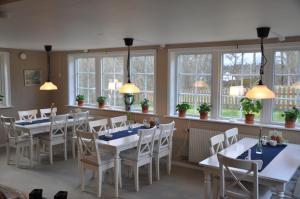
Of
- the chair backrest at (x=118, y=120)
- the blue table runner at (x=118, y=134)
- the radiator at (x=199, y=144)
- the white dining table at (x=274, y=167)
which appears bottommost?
the radiator at (x=199, y=144)

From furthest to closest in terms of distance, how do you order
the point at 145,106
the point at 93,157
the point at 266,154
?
1. the point at 145,106
2. the point at 93,157
3. the point at 266,154

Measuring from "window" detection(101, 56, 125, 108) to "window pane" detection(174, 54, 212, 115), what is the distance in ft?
4.98

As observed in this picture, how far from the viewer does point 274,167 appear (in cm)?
301

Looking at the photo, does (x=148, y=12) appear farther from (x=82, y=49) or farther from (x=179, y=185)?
(x=82, y=49)

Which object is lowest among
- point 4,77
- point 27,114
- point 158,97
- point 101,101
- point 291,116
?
point 27,114

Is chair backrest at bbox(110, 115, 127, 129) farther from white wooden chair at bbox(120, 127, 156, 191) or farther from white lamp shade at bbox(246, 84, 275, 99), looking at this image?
white lamp shade at bbox(246, 84, 275, 99)

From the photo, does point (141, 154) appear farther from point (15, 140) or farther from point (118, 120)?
point (15, 140)

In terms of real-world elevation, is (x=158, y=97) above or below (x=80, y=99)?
above

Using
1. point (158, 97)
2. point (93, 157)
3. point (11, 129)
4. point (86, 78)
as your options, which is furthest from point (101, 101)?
point (93, 157)

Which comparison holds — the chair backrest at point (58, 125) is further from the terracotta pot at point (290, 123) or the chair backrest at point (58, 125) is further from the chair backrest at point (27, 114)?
the terracotta pot at point (290, 123)

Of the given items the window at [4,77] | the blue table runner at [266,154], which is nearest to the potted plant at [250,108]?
the blue table runner at [266,154]

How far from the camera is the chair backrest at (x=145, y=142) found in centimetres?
415

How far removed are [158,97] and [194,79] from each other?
832 millimetres

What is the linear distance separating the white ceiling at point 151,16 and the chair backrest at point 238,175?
1.41 metres
